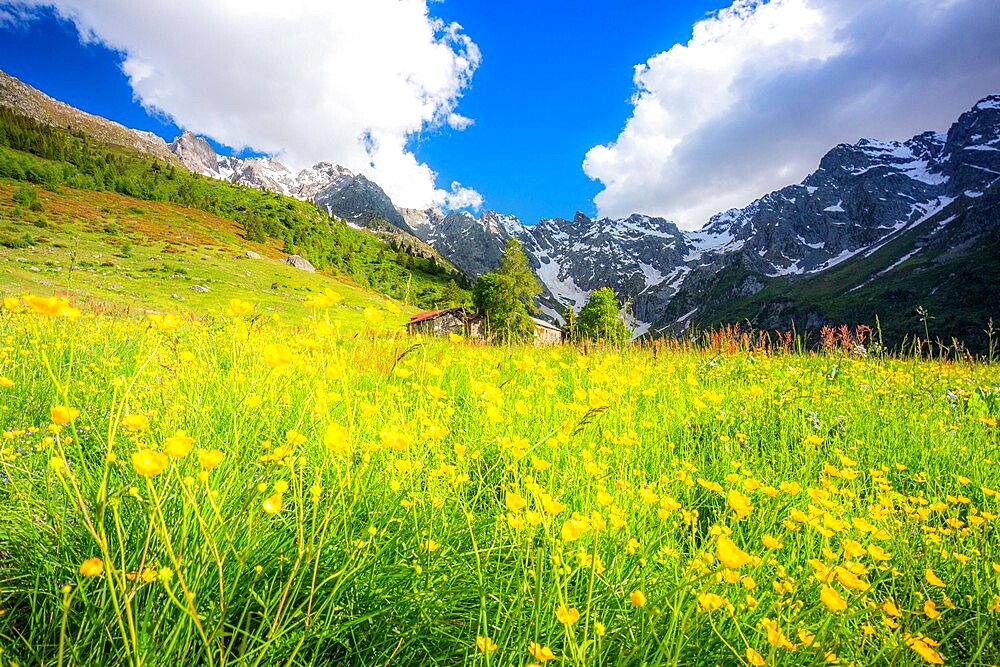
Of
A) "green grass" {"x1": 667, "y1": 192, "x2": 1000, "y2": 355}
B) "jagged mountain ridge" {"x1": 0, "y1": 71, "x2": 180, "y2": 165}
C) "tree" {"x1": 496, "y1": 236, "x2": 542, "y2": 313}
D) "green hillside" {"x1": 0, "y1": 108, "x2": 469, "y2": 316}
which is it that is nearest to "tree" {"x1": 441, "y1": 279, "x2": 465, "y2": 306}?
"green hillside" {"x1": 0, "y1": 108, "x2": 469, "y2": 316}

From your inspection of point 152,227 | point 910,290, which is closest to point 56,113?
point 152,227

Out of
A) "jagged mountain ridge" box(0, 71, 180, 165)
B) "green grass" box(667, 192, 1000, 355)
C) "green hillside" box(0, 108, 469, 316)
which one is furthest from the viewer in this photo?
"jagged mountain ridge" box(0, 71, 180, 165)

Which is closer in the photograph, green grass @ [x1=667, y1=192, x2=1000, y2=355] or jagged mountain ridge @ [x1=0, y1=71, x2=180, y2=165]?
green grass @ [x1=667, y1=192, x2=1000, y2=355]

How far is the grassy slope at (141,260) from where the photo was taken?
23875 mm

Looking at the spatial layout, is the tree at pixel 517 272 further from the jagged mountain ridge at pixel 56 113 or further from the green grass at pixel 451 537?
the jagged mountain ridge at pixel 56 113

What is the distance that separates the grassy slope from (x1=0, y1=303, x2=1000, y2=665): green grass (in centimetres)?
1587

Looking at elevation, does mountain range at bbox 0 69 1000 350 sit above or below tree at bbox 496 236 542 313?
above

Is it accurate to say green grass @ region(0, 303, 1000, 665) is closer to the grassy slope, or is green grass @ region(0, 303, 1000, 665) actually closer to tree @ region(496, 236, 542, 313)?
the grassy slope

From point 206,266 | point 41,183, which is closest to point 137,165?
point 41,183

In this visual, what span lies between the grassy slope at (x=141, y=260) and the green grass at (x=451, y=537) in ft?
52.1

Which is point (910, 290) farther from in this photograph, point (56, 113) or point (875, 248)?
point (56, 113)

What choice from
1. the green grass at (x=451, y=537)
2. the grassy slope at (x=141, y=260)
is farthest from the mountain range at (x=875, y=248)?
the green grass at (x=451, y=537)

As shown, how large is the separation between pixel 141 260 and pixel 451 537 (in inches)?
1622

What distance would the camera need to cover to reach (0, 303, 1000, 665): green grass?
3.25ft
